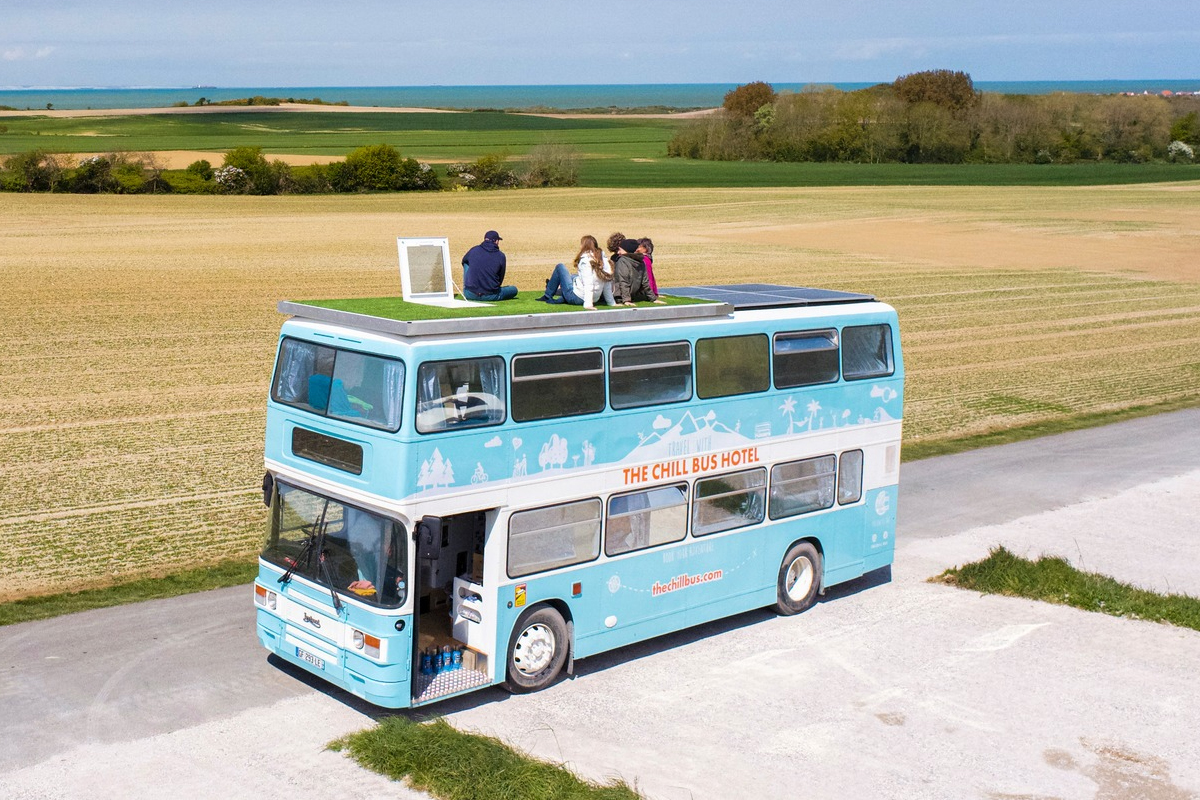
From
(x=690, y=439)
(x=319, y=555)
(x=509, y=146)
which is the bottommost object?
(x=319, y=555)

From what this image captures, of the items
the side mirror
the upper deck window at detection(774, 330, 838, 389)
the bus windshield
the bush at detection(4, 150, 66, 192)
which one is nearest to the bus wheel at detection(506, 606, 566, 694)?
the bus windshield

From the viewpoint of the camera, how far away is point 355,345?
40.0 ft

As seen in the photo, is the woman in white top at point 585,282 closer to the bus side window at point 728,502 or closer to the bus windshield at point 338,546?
the bus side window at point 728,502

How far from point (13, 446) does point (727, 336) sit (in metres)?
14.4

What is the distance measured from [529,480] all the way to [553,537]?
2.58 feet

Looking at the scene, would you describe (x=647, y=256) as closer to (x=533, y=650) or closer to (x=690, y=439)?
(x=690, y=439)

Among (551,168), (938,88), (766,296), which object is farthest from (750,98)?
(766,296)

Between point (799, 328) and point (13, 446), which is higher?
point (799, 328)

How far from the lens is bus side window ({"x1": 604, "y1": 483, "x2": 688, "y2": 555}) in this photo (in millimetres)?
13695

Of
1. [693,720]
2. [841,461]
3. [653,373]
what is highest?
[653,373]

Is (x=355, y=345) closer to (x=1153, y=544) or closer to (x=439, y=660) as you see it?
(x=439, y=660)

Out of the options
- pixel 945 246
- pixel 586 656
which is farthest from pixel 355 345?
pixel 945 246

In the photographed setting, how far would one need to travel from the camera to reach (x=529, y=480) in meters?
12.7

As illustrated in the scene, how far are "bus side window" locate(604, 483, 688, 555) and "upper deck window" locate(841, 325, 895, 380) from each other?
307 centimetres
